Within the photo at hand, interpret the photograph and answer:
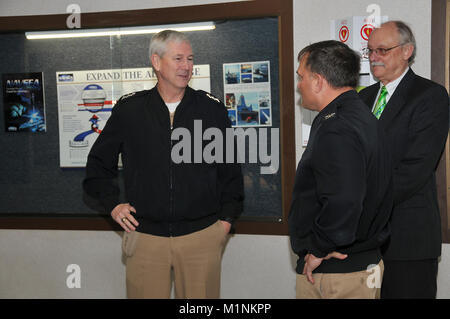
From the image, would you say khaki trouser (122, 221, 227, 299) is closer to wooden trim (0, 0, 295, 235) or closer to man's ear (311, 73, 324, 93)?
wooden trim (0, 0, 295, 235)

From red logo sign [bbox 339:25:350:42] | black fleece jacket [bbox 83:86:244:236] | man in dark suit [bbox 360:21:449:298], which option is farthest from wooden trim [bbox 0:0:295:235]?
man in dark suit [bbox 360:21:449:298]

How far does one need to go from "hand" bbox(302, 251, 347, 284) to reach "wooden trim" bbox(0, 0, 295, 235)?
1.18 meters

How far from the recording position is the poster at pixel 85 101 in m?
3.10

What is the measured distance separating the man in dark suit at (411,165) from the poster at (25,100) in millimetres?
2252

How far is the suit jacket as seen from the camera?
83.5 inches

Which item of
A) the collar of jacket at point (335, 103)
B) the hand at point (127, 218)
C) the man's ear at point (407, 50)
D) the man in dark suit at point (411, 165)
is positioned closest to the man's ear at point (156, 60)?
the hand at point (127, 218)

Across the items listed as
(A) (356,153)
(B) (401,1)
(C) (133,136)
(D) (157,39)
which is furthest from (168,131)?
(B) (401,1)

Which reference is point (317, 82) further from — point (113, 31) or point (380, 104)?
point (113, 31)

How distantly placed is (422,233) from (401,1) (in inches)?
54.1

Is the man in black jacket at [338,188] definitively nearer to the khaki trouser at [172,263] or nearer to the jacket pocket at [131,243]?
the khaki trouser at [172,263]

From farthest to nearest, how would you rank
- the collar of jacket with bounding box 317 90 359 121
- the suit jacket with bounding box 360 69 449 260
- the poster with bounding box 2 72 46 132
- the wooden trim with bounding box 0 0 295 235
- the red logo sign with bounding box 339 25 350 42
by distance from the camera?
the poster with bounding box 2 72 46 132
the wooden trim with bounding box 0 0 295 235
the red logo sign with bounding box 339 25 350 42
the suit jacket with bounding box 360 69 449 260
the collar of jacket with bounding box 317 90 359 121
